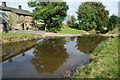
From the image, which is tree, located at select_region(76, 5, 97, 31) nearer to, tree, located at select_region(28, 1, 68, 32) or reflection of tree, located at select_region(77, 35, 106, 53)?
tree, located at select_region(28, 1, 68, 32)

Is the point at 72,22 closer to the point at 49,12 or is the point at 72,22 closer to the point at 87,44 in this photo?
the point at 49,12

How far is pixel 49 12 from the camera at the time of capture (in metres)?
35.5

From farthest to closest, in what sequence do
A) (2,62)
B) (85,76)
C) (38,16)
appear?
(38,16), (2,62), (85,76)

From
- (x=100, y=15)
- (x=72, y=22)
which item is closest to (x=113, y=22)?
(x=100, y=15)

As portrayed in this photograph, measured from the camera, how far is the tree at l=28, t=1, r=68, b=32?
3584cm

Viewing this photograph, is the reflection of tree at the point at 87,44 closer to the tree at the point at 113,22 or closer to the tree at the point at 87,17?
the tree at the point at 87,17

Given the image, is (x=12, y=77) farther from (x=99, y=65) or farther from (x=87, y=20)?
(x=87, y=20)

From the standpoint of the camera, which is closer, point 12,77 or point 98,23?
point 12,77

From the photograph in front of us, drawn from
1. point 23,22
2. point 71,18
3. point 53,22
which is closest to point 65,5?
point 53,22

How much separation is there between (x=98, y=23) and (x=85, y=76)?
50.7 m

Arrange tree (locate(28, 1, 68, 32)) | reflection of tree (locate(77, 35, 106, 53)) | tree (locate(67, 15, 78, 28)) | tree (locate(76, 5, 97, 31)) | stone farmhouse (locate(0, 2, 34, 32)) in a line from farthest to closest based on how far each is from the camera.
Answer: tree (locate(67, 15, 78, 28)) → tree (locate(76, 5, 97, 31)) → tree (locate(28, 1, 68, 32)) → stone farmhouse (locate(0, 2, 34, 32)) → reflection of tree (locate(77, 35, 106, 53))

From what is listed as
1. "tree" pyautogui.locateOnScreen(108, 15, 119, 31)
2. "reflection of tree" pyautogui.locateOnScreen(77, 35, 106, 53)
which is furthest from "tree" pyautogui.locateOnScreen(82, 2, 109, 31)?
"reflection of tree" pyautogui.locateOnScreen(77, 35, 106, 53)

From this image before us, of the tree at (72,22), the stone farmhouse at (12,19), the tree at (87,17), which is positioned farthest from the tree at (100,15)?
the stone farmhouse at (12,19)

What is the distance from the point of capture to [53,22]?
38062 mm
